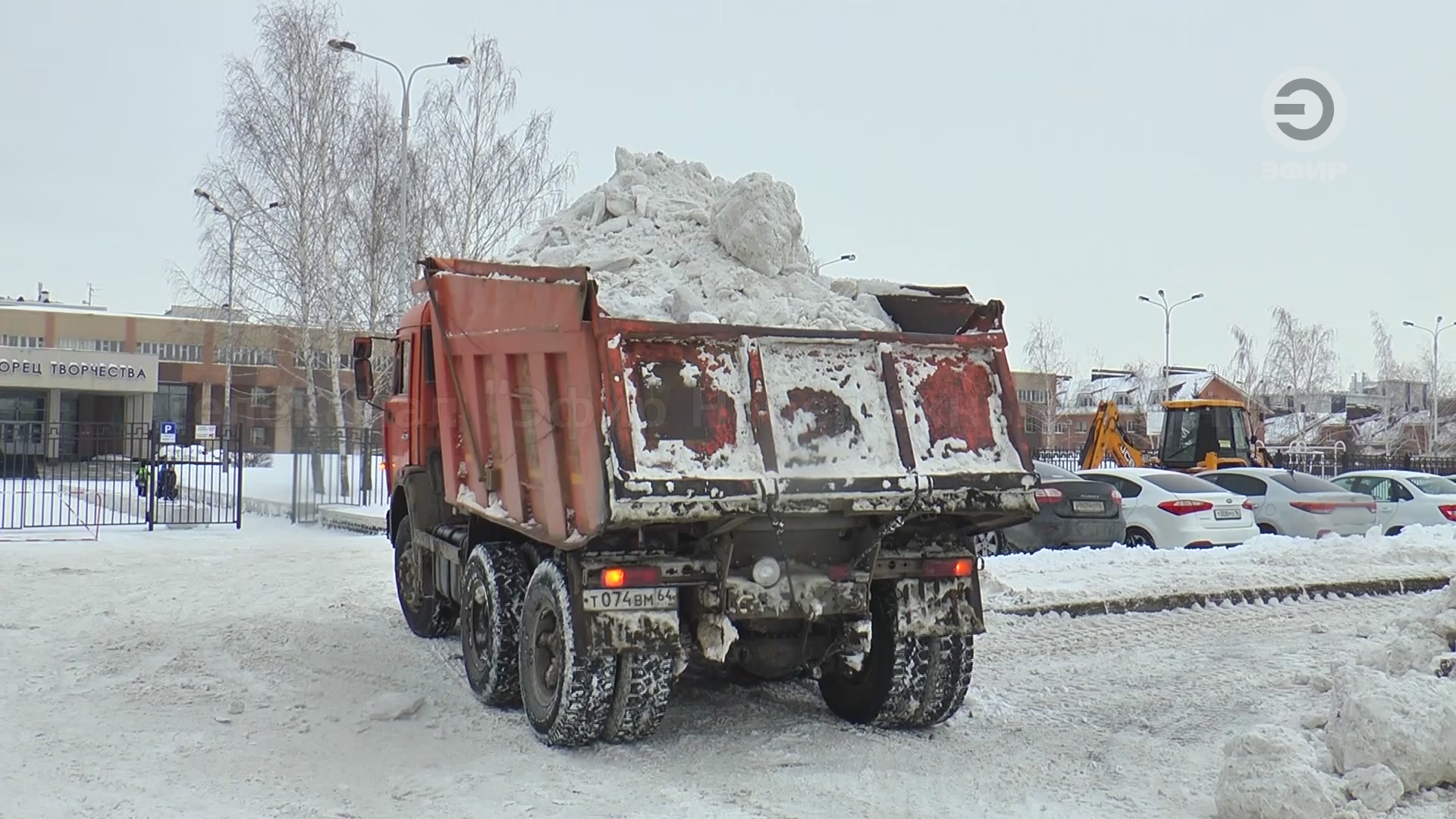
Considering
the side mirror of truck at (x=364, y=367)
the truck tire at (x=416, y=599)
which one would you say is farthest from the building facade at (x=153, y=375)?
the truck tire at (x=416, y=599)

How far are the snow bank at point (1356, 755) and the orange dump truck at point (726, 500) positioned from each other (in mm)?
1666

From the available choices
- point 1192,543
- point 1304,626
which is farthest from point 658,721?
point 1192,543

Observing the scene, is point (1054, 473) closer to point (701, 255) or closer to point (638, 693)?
point (701, 255)

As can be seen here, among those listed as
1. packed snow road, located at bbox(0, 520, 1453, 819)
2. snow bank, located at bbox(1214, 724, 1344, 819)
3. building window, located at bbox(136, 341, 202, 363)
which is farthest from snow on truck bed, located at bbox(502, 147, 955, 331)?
building window, located at bbox(136, 341, 202, 363)

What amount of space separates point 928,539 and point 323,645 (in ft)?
16.7

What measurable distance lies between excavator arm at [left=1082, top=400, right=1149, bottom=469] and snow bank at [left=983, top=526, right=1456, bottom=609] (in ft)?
31.1

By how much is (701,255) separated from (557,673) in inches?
106

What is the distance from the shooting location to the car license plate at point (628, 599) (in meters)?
5.73

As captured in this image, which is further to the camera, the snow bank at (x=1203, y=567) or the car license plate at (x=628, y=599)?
the snow bank at (x=1203, y=567)

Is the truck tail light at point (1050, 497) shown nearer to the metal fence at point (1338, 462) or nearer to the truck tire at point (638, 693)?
the truck tire at point (638, 693)

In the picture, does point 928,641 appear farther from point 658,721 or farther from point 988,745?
point 658,721

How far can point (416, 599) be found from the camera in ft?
31.1

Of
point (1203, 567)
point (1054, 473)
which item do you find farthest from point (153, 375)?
point (1203, 567)

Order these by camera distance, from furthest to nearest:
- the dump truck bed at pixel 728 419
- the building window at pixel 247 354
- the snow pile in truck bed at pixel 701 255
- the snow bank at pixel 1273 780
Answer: the building window at pixel 247 354, the snow pile in truck bed at pixel 701 255, the dump truck bed at pixel 728 419, the snow bank at pixel 1273 780
